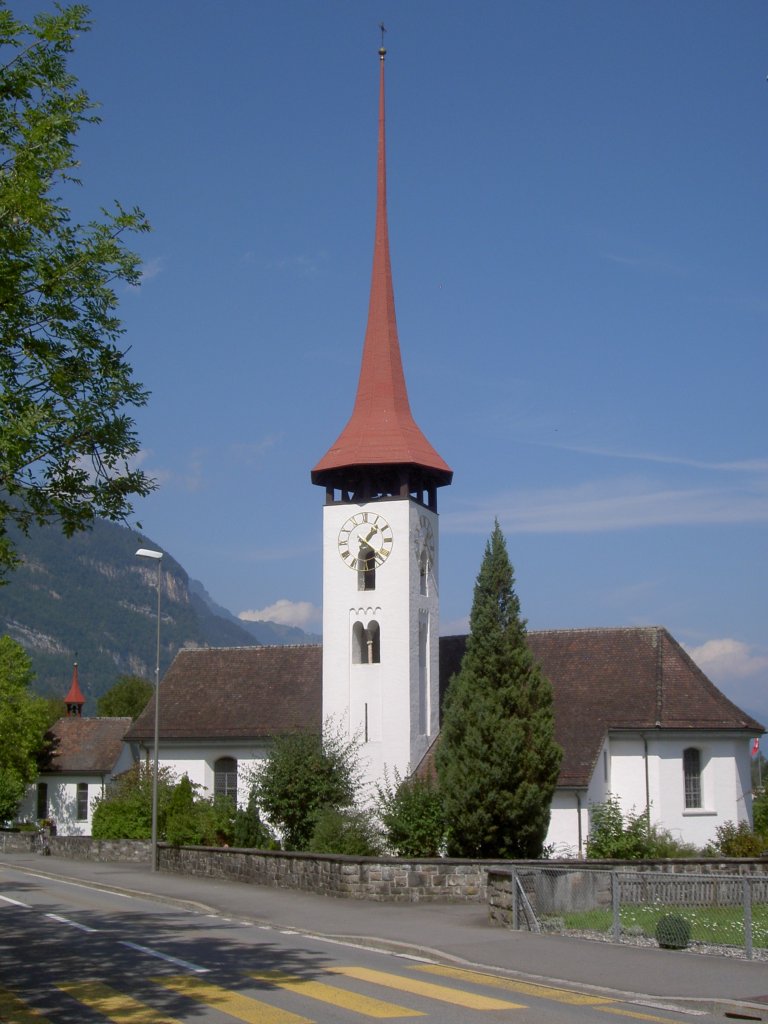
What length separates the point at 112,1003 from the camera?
12445 millimetres

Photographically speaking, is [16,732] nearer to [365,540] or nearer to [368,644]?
[368,644]

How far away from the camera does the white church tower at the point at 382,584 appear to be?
1526 inches

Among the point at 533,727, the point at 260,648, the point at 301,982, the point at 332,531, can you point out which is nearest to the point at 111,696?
the point at 260,648

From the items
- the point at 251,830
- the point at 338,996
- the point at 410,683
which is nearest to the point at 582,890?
the point at 338,996

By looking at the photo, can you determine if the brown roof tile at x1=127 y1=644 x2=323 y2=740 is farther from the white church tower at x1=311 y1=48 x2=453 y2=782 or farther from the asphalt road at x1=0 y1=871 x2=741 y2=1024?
the asphalt road at x1=0 y1=871 x2=741 y2=1024

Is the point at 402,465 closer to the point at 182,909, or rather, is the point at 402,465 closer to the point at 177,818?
the point at 177,818

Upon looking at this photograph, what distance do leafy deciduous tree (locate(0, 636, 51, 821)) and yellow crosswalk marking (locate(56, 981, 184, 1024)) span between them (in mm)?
51210

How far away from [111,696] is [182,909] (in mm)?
96371

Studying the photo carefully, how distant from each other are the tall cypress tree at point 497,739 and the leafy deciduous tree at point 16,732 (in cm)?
3629

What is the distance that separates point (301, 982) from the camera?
1406 centimetres

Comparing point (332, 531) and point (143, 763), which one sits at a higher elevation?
point (332, 531)

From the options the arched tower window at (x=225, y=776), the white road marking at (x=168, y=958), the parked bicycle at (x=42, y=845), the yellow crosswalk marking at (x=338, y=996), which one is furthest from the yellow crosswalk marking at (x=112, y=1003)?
the parked bicycle at (x=42, y=845)

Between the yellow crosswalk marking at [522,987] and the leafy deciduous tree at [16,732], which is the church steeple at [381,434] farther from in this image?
the leafy deciduous tree at [16,732]

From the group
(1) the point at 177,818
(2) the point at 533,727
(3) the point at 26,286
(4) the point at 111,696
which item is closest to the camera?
(3) the point at 26,286
